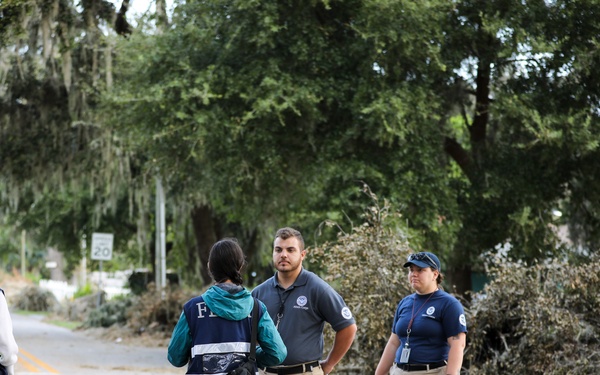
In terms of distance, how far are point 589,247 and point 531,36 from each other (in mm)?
3981

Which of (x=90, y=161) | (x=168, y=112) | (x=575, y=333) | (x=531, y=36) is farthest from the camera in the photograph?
(x=90, y=161)

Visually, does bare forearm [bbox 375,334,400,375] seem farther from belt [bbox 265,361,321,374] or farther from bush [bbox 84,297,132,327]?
bush [bbox 84,297,132,327]

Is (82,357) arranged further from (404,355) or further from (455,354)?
(455,354)

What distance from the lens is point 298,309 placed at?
6.50 meters

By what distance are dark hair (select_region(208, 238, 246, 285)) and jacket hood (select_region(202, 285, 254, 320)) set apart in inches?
2.7

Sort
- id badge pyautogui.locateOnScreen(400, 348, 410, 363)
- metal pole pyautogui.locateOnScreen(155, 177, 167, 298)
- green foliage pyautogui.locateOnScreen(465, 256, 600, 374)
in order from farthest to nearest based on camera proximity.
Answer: metal pole pyautogui.locateOnScreen(155, 177, 167, 298) → green foliage pyautogui.locateOnScreen(465, 256, 600, 374) → id badge pyautogui.locateOnScreen(400, 348, 410, 363)

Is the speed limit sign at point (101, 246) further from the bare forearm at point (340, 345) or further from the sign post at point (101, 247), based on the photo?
the bare forearm at point (340, 345)

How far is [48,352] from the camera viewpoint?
65.9 ft

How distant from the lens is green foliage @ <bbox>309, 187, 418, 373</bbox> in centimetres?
1131

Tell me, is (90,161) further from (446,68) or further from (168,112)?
(446,68)

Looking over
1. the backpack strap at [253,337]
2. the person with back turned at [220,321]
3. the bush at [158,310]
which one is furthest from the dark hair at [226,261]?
the bush at [158,310]

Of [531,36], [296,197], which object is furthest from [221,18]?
[531,36]

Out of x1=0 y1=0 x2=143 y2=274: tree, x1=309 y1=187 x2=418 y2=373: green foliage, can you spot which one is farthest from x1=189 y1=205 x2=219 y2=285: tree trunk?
x1=309 y1=187 x2=418 y2=373: green foliage

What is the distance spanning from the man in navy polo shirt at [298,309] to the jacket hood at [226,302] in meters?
1.24
